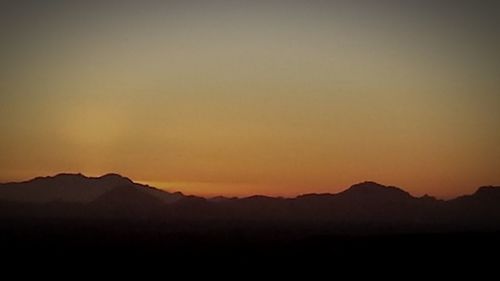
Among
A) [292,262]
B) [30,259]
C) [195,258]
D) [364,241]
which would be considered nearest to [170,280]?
[292,262]

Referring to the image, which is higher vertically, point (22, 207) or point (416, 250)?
point (22, 207)

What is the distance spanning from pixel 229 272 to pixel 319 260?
547 centimetres

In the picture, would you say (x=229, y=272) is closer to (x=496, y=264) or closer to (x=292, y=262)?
(x=292, y=262)

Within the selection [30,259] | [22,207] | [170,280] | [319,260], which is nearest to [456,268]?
[319,260]

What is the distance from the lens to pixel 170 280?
26562 millimetres

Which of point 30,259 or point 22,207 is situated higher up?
point 22,207

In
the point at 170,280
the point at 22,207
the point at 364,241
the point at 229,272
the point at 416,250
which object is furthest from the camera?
the point at 22,207

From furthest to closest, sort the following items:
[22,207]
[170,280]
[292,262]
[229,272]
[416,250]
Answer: [22,207] < [416,250] < [292,262] < [229,272] < [170,280]

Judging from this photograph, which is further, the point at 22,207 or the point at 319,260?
the point at 22,207

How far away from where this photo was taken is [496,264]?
94.4 feet

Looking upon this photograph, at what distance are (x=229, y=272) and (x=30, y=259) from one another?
1191cm

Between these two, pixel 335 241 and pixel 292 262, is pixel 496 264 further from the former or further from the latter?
pixel 335 241

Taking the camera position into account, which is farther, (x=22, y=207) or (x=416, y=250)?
(x=22, y=207)

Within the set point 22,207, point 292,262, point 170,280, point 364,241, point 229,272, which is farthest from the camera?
point 22,207
